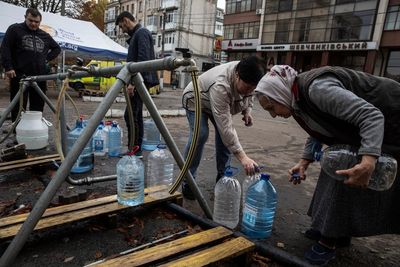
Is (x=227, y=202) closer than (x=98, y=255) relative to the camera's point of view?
No

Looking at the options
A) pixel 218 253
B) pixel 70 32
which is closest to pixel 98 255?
pixel 218 253

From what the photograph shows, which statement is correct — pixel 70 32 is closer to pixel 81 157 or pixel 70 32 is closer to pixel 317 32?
pixel 81 157

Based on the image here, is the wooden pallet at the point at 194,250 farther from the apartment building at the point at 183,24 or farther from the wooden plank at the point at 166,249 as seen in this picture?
→ the apartment building at the point at 183,24

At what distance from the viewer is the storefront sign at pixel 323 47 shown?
22500mm

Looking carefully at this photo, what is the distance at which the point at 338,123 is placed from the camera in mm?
1775

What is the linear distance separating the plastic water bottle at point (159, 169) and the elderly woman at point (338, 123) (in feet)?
5.86

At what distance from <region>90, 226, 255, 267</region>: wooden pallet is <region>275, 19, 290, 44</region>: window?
29.3m

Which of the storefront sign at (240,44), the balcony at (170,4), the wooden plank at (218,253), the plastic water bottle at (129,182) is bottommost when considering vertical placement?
the wooden plank at (218,253)

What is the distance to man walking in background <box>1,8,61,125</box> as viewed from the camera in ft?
15.5

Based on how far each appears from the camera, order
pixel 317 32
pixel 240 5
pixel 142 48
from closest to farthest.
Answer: pixel 142 48, pixel 317 32, pixel 240 5

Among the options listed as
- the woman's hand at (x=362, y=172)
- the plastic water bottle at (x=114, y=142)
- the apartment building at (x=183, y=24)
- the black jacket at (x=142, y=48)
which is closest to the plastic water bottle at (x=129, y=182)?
the woman's hand at (x=362, y=172)

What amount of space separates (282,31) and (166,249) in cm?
3031

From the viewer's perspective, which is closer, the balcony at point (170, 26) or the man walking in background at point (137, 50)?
the man walking in background at point (137, 50)

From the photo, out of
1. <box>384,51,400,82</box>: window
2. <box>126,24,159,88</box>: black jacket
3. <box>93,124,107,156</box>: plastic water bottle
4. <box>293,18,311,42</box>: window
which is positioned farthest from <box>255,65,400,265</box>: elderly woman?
<box>293,18,311,42</box>: window
